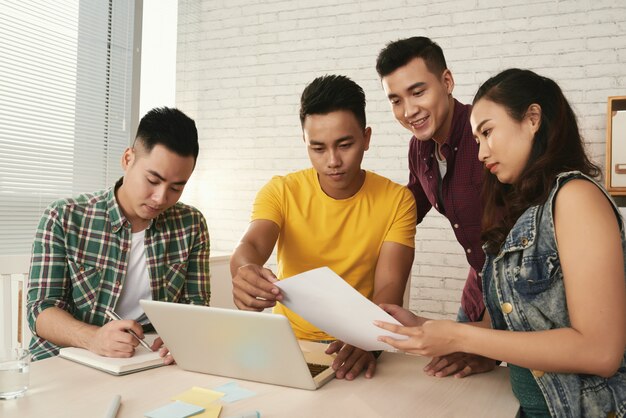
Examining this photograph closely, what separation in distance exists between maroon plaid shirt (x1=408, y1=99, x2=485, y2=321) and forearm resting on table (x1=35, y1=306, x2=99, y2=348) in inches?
47.4

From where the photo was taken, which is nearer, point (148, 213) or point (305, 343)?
point (305, 343)

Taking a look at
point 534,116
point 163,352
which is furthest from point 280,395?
point 534,116

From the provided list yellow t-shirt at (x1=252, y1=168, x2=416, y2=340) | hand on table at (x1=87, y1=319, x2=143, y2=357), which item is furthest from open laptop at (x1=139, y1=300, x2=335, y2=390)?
yellow t-shirt at (x1=252, y1=168, x2=416, y2=340)

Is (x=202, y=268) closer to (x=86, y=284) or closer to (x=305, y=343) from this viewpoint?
(x=86, y=284)

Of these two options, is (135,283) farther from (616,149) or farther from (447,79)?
(616,149)

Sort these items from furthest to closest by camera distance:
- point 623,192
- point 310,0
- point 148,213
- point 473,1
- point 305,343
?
point 310,0
point 473,1
point 623,192
point 148,213
point 305,343

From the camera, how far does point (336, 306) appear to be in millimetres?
1061

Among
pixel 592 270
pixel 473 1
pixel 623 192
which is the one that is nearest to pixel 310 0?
pixel 473 1

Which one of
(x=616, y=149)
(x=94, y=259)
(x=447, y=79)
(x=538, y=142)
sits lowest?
(x=94, y=259)

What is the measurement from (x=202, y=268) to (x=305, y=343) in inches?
20.1

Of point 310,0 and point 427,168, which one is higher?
point 310,0

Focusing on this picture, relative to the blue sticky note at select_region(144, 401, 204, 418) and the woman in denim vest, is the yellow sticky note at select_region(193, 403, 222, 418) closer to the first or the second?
the blue sticky note at select_region(144, 401, 204, 418)

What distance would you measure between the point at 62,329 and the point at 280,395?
647 mm

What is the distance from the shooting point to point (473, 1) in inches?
141
